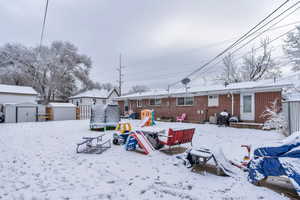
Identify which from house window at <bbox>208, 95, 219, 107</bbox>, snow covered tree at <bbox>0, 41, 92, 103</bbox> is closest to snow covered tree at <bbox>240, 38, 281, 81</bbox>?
house window at <bbox>208, 95, 219, 107</bbox>

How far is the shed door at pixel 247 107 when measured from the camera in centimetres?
1087

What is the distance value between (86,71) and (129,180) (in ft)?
103

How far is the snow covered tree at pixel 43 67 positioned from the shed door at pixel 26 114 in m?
12.1

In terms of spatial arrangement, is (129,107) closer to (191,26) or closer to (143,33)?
(143,33)

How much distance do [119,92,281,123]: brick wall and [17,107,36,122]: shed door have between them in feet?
33.9

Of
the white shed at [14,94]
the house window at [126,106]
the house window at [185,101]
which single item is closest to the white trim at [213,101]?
Answer: the house window at [185,101]

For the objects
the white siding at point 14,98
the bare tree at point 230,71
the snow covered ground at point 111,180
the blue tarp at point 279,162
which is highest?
the bare tree at point 230,71

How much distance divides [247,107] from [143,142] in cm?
917

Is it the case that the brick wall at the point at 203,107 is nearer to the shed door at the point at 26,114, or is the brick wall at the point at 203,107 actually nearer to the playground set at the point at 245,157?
the playground set at the point at 245,157

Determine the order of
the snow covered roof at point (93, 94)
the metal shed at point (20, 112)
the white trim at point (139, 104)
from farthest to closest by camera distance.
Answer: the snow covered roof at point (93, 94), the white trim at point (139, 104), the metal shed at point (20, 112)

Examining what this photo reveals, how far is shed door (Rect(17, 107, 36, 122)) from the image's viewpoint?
A: 15297 mm

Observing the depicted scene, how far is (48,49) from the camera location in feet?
88.8

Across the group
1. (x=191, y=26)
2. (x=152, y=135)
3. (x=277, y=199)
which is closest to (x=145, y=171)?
(x=152, y=135)

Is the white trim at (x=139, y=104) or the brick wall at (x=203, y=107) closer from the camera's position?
the brick wall at (x=203, y=107)
